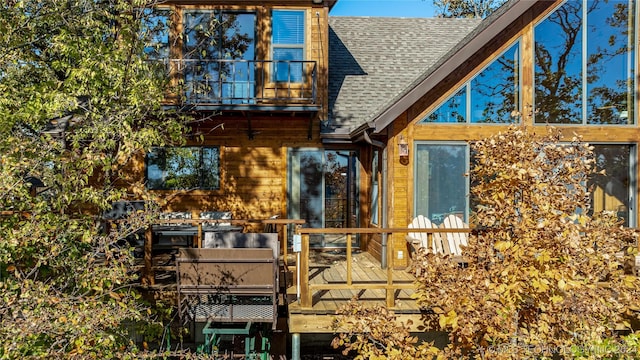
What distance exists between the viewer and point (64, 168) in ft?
15.4

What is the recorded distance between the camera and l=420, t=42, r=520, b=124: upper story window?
7.74 meters

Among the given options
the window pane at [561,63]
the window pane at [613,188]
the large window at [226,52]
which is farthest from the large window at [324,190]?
the window pane at [613,188]

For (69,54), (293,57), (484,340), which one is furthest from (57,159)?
(293,57)

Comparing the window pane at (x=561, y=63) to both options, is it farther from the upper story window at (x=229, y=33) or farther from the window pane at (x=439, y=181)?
the upper story window at (x=229, y=33)

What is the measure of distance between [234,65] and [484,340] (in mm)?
7389

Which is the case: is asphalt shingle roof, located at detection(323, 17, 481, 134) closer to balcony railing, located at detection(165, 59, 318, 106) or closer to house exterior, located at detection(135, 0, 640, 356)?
house exterior, located at detection(135, 0, 640, 356)

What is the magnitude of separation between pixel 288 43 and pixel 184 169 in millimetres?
3600

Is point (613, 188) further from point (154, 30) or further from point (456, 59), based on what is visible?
point (154, 30)

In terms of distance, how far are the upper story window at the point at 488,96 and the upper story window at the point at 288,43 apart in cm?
329

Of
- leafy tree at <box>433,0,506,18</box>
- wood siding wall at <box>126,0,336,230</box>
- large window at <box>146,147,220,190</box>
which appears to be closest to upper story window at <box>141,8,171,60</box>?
wood siding wall at <box>126,0,336,230</box>

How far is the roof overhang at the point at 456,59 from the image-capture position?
7.29m

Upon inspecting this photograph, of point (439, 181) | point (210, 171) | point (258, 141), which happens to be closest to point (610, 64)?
point (439, 181)

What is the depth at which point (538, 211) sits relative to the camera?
4180 mm

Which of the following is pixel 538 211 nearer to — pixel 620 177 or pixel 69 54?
pixel 620 177
